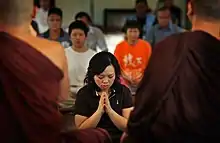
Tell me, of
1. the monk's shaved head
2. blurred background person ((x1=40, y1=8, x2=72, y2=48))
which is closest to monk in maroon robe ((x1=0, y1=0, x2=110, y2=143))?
the monk's shaved head

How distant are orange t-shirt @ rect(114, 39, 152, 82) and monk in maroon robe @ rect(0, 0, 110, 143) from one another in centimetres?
Answer: 287

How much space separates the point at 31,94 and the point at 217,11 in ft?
2.13

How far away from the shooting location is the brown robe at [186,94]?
1678 mm

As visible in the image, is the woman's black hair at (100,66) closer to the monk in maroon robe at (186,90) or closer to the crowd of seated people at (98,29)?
the monk in maroon robe at (186,90)

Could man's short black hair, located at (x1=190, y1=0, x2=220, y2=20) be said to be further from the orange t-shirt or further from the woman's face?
the orange t-shirt

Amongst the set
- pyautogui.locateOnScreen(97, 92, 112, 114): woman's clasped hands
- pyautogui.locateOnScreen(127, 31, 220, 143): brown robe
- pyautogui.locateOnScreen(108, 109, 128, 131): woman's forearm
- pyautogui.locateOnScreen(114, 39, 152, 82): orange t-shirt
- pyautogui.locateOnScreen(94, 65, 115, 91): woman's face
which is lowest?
pyautogui.locateOnScreen(114, 39, 152, 82): orange t-shirt

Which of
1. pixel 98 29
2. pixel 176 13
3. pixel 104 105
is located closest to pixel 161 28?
pixel 98 29

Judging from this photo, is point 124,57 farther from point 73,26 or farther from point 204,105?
point 204,105

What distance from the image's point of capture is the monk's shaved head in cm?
157

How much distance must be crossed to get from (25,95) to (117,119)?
4.18 ft

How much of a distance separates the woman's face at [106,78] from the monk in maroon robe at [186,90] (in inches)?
43.9

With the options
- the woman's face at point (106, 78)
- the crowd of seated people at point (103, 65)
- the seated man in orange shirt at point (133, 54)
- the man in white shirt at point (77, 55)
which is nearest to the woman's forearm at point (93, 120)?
the crowd of seated people at point (103, 65)

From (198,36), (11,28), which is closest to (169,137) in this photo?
(198,36)

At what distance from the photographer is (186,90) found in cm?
169
